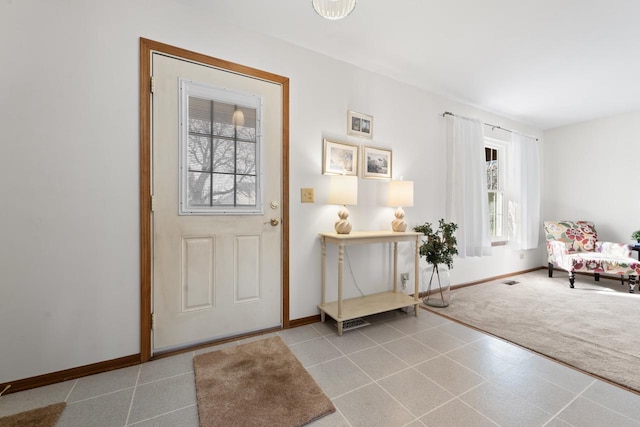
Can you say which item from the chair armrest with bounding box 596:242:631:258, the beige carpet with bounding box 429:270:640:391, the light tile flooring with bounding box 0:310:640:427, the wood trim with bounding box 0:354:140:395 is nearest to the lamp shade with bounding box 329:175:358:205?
the light tile flooring with bounding box 0:310:640:427

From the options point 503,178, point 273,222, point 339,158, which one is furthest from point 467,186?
point 273,222

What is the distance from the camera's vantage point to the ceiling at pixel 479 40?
80.2 inches

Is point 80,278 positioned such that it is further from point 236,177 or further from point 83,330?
point 236,177

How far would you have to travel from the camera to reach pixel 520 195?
4.44 meters

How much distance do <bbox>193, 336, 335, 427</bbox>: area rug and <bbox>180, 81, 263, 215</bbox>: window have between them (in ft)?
3.56

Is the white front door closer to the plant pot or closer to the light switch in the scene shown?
the light switch

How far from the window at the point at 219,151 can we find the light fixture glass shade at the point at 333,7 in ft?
3.10

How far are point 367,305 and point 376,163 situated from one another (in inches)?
58.5

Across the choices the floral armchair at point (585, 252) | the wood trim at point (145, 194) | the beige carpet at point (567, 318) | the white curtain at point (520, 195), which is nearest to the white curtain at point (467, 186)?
the beige carpet at point (567, 318)

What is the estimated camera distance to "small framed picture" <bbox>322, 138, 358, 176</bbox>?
2600mm

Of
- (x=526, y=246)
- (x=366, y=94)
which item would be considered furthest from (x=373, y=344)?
(x=526, y=246)

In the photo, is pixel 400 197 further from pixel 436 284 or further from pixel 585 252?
pixel 585 252

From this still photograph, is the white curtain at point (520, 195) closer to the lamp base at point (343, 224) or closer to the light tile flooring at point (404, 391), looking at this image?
the light tile flooring at point (404, 391)

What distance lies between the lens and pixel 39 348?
5.35ft
